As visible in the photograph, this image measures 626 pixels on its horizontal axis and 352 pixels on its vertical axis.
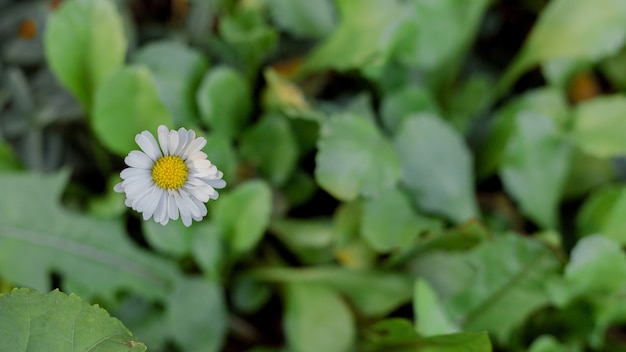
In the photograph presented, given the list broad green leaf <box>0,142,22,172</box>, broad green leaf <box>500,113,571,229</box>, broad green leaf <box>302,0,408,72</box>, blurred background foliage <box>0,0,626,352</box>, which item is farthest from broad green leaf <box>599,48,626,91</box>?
broad green leaf <box>0,142,22,172</box>

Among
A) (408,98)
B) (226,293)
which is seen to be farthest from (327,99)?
(226,293)

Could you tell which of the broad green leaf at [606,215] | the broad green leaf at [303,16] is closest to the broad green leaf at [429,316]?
the broad green leaf at [606,215]

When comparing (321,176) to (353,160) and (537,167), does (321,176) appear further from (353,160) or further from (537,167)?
(537,167)

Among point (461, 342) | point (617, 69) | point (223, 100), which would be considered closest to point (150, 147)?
point (461, 342)

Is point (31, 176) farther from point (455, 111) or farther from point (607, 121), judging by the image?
point (607, 121)

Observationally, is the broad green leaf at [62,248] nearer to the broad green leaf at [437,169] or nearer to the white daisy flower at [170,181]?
the broad green leaf at [437,169]

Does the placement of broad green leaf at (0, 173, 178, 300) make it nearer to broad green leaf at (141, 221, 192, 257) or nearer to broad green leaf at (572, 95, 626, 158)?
broad green leaf at (141, 221, 192, 257)

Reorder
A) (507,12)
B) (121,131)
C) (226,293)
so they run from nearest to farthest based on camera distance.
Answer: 1. (121,131)
2. (226,293)
3. (507,12)
